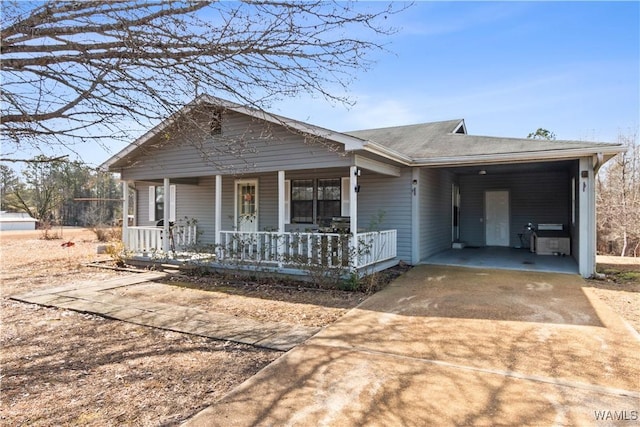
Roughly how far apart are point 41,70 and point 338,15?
2863 millimetres

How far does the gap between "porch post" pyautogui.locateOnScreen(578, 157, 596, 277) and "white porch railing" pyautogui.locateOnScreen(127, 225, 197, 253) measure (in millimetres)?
9597

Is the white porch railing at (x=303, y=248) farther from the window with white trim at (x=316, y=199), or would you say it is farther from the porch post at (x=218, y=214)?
the window with white trim at (x=316, y=199)

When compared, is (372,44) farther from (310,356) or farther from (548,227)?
(548,227)

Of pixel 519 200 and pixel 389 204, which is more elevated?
pixel 519 200

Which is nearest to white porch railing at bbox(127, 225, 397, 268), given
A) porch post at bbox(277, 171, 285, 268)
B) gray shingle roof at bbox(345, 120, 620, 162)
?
porch post at bbox(277, 171, 285, 268)

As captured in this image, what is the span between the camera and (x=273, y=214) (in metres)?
11.3

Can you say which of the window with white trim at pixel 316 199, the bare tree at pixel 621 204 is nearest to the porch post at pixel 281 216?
the window with white trim at pixel 316 199

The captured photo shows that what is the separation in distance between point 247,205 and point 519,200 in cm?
957

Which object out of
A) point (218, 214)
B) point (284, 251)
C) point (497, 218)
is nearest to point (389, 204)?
point (284, 251)

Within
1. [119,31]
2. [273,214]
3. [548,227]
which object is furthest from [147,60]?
[548,227]

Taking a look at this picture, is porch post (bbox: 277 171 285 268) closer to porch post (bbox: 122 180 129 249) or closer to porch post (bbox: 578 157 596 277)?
porch post (bbox: 122 180 129 249)

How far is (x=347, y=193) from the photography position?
10156 mm

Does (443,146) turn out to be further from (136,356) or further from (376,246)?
(136,356)

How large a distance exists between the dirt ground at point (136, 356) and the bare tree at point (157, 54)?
2.23 meters
